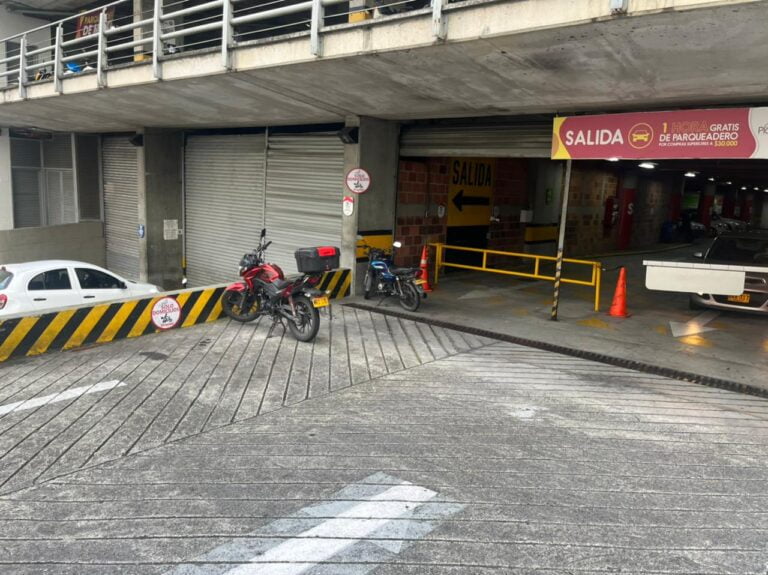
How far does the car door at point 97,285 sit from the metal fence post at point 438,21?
7.01 metres

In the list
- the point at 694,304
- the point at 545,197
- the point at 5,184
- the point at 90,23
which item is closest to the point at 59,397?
the point at 694,304

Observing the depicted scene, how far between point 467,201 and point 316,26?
24.9 feet

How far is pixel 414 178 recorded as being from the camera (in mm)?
12852

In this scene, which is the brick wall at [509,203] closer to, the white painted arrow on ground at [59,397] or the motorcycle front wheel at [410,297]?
the motorcycle front wheel at [410,297]

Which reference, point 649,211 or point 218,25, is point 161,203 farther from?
point 649,211

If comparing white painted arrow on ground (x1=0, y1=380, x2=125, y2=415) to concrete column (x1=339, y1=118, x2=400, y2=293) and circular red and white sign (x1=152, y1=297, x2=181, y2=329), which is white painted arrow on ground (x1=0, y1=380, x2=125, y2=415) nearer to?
circular red and white sign (x1=152, y1=297, x2=181, y2=329)

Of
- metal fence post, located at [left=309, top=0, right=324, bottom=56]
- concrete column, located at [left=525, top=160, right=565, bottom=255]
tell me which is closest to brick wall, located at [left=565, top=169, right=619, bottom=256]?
concrete column, located at [left=525, top=160, right=565, bottom=255]

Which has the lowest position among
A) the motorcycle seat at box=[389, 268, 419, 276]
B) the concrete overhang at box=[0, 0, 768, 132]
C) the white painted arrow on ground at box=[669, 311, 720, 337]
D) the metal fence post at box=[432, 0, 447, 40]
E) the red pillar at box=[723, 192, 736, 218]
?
the white painted arrow on ground at box=[669, 311, 720, 337]

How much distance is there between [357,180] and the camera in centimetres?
1138

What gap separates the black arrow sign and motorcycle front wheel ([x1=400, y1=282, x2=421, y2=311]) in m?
4.51

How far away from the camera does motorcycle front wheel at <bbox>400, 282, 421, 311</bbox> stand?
10.3 m

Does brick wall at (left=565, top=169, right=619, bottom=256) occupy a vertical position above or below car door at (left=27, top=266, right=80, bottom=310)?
above

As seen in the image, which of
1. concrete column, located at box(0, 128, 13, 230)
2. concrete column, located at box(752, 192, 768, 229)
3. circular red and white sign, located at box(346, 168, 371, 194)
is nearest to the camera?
circular red and white sign, located at box(346, 168, 371, 194)

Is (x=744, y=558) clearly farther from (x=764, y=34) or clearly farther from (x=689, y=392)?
(x=764, y=34)
